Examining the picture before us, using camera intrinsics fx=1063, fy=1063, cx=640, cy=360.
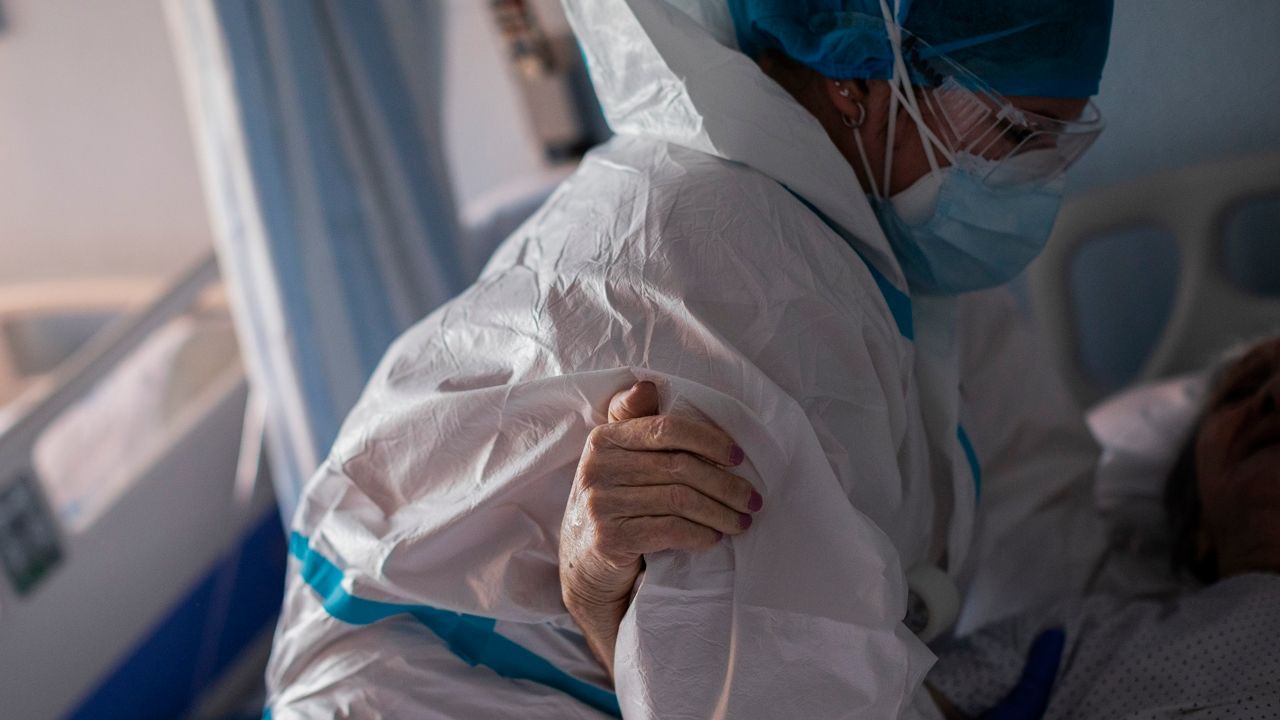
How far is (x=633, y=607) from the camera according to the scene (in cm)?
83

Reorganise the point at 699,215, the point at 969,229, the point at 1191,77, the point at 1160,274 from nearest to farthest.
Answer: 1. the point at 699,215
2. the point at 969,229
3. the point at 1191,77
4. the point at 1160,274

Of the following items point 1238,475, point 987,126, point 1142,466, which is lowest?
point 1142,466

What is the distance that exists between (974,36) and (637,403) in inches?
17.5

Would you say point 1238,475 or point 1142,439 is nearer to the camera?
point 1238,475

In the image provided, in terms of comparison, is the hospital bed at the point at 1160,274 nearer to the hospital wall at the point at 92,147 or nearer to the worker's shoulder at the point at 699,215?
the worker's shoulder at the point at 699,215

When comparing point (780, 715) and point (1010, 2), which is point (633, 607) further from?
point (1010, 2)

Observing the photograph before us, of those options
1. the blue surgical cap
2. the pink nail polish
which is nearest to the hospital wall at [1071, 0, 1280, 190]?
the blue surgical cap

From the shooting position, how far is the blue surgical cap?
0.92 metres

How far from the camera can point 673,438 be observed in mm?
803

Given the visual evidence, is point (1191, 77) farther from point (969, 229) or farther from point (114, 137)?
point (114, 137)

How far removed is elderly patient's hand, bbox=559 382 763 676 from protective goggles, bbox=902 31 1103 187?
1.25 feet

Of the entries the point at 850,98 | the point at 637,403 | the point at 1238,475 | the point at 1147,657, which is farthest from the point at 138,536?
the point at 1238,475

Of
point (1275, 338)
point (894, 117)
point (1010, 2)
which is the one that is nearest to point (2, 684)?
point (894, 117)

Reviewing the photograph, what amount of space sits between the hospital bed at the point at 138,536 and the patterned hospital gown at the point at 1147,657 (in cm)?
118
